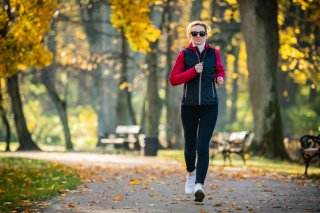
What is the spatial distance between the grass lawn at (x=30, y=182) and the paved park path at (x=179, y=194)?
270mm

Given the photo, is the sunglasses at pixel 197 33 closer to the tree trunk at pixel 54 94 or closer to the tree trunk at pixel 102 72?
the tree trunk at pixel 54 94

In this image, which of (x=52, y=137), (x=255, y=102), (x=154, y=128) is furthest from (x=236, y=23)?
(x=52, y=137)

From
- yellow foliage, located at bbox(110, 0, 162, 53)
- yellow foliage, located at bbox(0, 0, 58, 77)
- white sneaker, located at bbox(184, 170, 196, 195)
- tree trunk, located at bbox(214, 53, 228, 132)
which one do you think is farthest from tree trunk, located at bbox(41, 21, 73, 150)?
white sneaker, located at bbox(184, 170, 196, 195)

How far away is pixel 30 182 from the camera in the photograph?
A: 12484 mm

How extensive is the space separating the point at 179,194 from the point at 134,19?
9.12m

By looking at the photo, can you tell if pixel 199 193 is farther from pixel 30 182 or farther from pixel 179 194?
pixel 30 182

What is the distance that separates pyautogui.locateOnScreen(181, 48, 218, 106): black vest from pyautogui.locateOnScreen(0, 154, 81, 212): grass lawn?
2.26 metres

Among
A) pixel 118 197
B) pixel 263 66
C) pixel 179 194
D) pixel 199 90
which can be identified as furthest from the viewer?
pixel 263 66

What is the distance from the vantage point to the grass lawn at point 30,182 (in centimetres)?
937

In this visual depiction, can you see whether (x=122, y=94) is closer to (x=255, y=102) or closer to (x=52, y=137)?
(x=255, y=102)

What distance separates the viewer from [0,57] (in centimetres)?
1552

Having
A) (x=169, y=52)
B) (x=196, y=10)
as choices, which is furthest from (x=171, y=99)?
(x=196, y=10)

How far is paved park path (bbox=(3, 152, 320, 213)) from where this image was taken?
837 centimetres

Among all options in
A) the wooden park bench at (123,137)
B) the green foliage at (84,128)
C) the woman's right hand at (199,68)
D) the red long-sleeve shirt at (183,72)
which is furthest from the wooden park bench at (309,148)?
the green foliage at (84,128)
